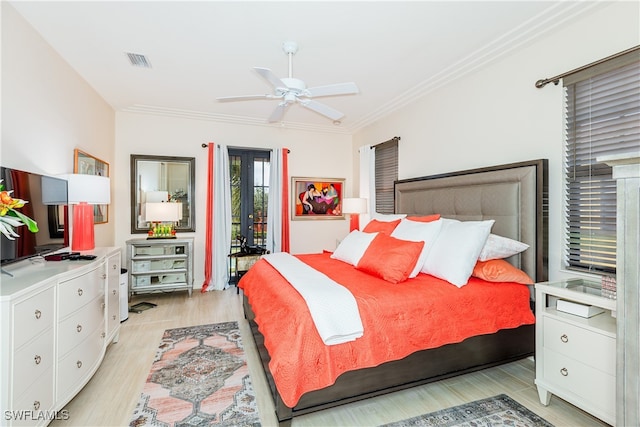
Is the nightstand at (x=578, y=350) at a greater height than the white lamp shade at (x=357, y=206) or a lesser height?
lesser

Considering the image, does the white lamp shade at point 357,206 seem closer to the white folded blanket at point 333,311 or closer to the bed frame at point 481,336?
the bed frame at point 481,336

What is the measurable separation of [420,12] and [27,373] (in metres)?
3.22

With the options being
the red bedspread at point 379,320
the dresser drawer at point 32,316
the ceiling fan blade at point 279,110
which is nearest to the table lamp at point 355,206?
the ceiling fan blade at point 279,110

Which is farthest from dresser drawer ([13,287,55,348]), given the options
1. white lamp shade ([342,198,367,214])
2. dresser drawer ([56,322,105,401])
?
white lamp shade ([342,198,367,214])

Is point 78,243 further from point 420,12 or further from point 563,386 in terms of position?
point 563,386

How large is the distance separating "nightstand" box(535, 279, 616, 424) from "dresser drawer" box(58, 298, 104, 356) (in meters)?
3.01

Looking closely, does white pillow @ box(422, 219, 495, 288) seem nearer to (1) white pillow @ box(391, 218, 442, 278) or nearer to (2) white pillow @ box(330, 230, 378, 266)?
(1) white pillow @ box(391, 218, 442, 278)

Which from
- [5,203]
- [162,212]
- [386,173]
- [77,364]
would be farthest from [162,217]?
[386,173]

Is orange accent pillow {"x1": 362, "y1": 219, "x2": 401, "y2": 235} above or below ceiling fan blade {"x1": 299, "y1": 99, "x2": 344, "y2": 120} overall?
below

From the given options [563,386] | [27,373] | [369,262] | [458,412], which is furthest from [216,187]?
[563,386]

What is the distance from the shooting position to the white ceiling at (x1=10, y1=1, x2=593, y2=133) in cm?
219

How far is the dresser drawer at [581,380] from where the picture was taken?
165cm

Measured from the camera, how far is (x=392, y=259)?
239 centimetres

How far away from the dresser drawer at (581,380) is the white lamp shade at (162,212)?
14.4ft
